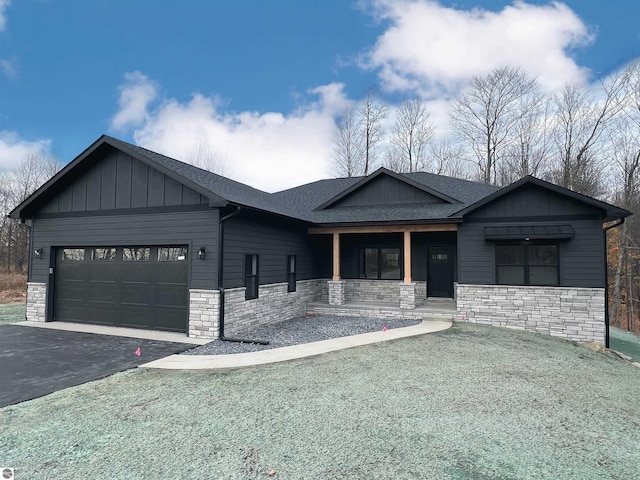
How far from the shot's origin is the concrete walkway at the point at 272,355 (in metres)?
6.39

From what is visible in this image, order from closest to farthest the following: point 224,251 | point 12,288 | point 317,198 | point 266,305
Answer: point 224,251 < point 266,305 < point 317,198 < point 12,288

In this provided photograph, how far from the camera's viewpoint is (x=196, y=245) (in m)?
8.81

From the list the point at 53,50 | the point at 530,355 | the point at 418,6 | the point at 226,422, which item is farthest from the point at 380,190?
the point at 53,50

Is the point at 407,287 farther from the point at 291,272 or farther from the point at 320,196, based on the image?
the point at 320,196

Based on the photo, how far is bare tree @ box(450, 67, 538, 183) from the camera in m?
22.6

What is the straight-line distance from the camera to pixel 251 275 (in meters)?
9.89

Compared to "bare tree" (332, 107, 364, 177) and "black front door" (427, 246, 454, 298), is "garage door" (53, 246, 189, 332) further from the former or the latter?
"bare tree" (332, 107, 364, 177)

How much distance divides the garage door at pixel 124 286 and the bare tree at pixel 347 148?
19202 mm

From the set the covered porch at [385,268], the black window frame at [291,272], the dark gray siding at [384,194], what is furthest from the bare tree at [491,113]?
the black window frame at [291,272]

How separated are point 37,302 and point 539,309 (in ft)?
46.5

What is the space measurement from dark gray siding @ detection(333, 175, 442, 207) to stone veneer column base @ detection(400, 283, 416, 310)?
350cm

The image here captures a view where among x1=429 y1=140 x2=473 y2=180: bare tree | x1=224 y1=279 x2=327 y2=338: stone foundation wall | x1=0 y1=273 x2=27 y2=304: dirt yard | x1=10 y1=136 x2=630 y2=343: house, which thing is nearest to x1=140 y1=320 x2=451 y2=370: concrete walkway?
x1=10 y1=136 x2=630 y2=343: house

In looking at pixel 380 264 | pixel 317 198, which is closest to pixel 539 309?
pixel 380 264

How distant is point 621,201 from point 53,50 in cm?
3081
